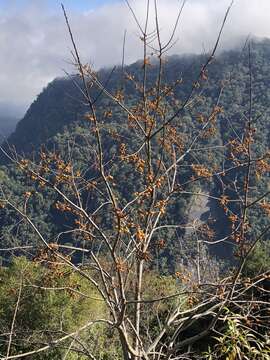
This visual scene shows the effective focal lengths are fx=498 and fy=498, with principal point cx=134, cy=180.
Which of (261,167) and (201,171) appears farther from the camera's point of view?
(201,171)

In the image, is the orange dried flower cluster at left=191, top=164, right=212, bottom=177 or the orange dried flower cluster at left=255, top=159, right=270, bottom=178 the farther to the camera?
the orange dried flower cluster at left=191, top=164, right=212, bottom=177

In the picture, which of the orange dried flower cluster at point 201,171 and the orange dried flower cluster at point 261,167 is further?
the orange dried flower cluster at point 201,171

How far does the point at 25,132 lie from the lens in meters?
101

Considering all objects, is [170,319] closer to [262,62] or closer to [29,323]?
[29,323]

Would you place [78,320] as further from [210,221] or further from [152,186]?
[152,186]

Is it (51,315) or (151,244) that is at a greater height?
(151,244)

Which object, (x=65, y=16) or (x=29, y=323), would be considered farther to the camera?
(x=29, y=323)

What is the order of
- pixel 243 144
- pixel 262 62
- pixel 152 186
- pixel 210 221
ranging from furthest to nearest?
1. pixel 262 62
2. pixel 210 221
3. pixel 243 144
4. pixel 152 186

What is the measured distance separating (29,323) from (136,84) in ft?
44.1

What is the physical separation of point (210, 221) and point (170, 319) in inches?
48.5

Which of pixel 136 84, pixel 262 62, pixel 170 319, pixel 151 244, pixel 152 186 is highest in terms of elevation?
pixel 262 62

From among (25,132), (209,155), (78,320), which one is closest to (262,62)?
(25,132)

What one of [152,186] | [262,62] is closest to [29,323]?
[152,186]

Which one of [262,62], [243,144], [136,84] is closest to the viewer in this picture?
[243,144]
